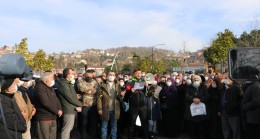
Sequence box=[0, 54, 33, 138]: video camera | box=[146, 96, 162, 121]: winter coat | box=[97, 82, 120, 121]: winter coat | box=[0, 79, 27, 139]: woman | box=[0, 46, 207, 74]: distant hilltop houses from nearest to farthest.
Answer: box=[0, 54, 33, 138]: video camera, box=[0, 79, 27, 139]: woman, box=[97, 82, 120, 121]: winter coat, box=[146, 96, 162, 121]: winter coat, box=[0, 46, 207, 74]: distant hilltop houses

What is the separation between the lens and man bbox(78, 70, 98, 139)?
883cm

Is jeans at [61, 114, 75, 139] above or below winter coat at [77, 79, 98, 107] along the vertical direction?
below

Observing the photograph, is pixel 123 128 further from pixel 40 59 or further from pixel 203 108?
pixel 40 59

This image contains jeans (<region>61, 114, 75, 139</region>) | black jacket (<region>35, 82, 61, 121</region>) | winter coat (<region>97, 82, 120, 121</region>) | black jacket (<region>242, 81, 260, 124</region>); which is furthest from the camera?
winter coat (<region>97, 82, 120, 121</region>)

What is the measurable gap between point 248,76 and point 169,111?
605cm

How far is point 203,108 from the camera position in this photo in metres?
8.84

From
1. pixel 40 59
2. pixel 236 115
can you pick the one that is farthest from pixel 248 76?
pixel 40 59

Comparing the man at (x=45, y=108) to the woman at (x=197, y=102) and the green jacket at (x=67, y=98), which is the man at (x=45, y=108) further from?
Result: the woman at (x=197, y=102)

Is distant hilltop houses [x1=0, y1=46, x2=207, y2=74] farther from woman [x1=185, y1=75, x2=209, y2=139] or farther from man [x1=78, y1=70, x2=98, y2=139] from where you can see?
man [x1=78, y1=70, x2=98, y2=139]

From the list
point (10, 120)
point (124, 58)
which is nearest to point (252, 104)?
point (10, 120)

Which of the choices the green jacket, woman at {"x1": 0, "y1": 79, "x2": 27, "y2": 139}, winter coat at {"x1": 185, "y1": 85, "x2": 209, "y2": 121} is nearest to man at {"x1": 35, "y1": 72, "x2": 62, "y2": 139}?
the green jacket

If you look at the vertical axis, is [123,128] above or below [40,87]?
below

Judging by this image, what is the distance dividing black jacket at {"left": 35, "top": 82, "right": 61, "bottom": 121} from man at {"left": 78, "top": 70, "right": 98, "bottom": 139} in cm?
141

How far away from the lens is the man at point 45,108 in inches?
290
